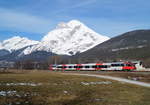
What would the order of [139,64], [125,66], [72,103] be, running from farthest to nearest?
[139,64]
[125,66]
[72,103]

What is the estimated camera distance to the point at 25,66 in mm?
195125

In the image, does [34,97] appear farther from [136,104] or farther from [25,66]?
[25,66]

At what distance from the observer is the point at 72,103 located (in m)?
21.5

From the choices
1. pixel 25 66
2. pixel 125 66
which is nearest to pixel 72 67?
pixel 125 66

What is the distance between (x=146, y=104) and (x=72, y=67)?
95.4m

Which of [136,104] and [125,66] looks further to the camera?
[125,66]

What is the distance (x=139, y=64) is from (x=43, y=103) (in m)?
103

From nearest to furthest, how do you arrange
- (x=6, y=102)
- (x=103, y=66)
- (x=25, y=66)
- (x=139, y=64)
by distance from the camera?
(x=6, y=102), (x=103, y=66), (x=139, y=64), (x=25, y=66)

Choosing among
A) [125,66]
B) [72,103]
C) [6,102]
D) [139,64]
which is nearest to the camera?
[6,102]

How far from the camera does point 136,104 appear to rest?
880 inches

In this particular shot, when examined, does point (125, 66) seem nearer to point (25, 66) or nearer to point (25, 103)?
point (25, 103)

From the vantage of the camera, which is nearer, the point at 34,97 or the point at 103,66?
the point at 34,97

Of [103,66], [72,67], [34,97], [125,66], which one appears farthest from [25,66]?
[34,97]

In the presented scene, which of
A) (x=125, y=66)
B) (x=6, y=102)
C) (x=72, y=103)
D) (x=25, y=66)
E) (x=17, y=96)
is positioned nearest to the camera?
(x=6, y=102)
